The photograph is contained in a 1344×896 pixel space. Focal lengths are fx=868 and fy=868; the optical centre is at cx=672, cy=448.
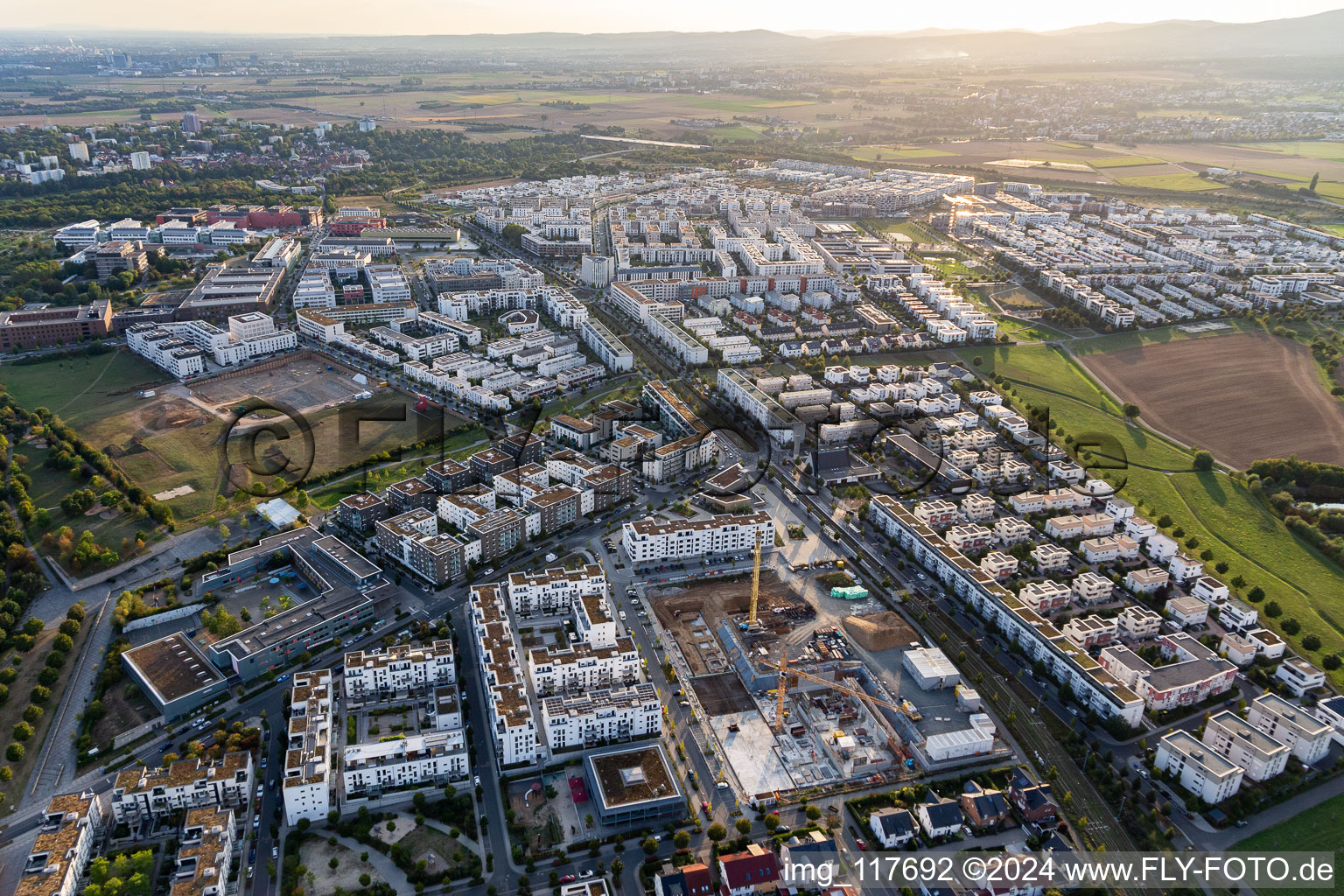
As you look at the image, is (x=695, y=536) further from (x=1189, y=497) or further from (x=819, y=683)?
(x=1189, y=497)

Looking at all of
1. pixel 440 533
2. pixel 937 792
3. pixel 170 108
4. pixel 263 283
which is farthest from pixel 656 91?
pixel 937 792

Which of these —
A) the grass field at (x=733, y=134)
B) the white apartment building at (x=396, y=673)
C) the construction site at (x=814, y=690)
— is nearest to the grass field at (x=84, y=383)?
the white apartment building at (x=396, y=673)

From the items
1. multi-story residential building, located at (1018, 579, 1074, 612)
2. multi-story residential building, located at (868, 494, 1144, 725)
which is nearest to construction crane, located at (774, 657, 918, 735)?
multi-story residential building, located at (868, 494, 1144, 725)

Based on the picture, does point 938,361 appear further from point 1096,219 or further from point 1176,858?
point 1096,219

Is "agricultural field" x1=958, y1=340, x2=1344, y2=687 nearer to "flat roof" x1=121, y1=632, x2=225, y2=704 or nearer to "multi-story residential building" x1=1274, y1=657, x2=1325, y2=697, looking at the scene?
"multi-story residential building" x1=1274, y1=657, x2=1325, y2=697

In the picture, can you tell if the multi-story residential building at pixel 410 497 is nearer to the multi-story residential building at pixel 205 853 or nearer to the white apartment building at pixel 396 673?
the white apartment building at pixel 396 673
